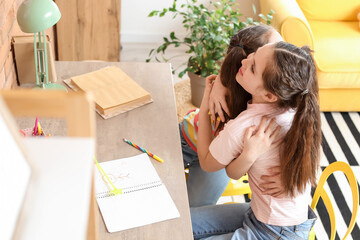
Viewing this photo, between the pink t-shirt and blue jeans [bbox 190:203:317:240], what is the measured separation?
2 centimetres

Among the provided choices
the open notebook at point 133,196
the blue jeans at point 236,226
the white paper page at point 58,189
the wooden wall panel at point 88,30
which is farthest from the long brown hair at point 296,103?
the wooden wall panel at point 88,30

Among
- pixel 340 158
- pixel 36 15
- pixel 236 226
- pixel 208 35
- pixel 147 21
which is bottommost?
pixel 340 158

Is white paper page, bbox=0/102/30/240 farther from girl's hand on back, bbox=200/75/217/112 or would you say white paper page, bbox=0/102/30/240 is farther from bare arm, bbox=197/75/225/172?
girl's hand on back, bbox=200/75/217/112

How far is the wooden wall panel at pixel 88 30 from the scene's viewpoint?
2.85 meters

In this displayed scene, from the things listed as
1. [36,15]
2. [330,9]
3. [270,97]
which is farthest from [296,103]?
[330,9]

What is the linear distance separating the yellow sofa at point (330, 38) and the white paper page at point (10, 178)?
241 centimetres

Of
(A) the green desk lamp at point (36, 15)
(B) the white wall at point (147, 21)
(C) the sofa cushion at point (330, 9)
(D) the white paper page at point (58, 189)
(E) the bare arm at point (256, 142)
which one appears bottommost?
(B) the white wall at point (147, 21)

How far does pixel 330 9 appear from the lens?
10.4ft

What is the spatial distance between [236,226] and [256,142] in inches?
13.6

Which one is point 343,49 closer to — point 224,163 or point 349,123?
point 349,123

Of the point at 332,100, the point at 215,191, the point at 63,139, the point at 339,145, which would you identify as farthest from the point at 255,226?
the point at 332,100

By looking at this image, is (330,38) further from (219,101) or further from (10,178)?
(10,178)

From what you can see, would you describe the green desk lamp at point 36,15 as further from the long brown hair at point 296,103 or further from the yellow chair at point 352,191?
the yellow chair at point 352,191

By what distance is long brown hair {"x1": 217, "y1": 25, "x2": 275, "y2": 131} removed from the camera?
5.35ft
